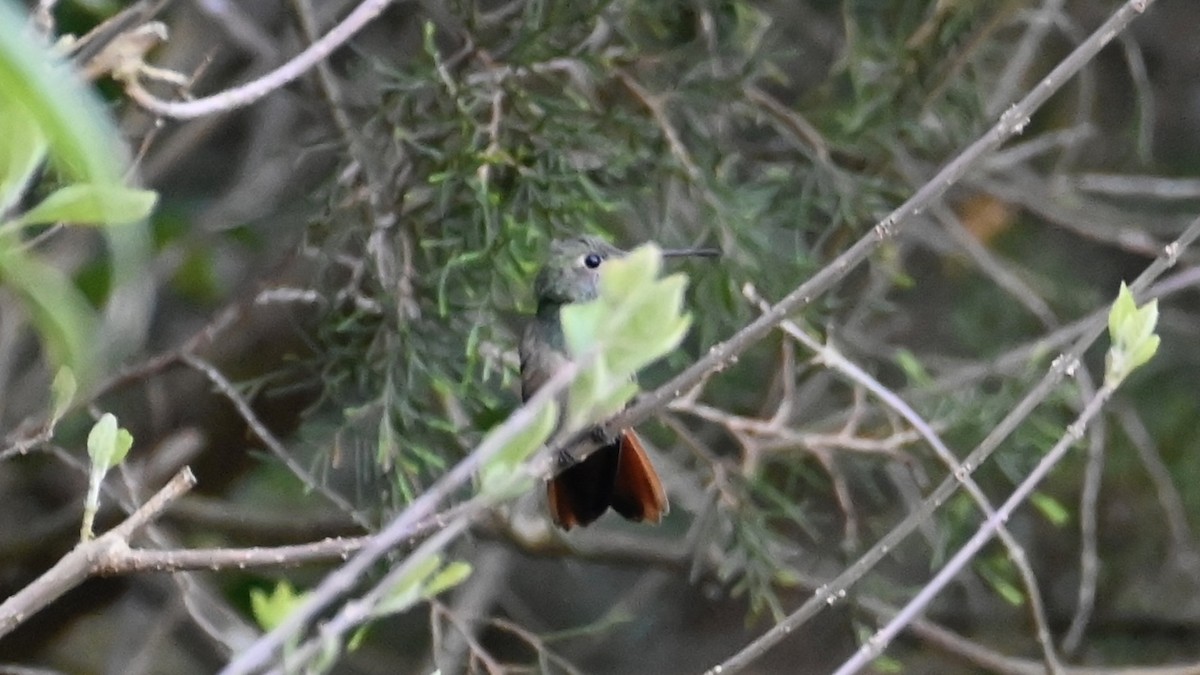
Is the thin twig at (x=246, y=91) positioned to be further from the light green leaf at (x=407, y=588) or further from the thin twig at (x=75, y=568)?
the light green leaf at (x=407, y=588)

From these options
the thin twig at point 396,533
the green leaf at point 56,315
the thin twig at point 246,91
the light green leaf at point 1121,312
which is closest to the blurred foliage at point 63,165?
the green leaf at point 56,315

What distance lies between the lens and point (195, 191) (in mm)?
2193

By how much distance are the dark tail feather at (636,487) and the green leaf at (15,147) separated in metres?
0.93

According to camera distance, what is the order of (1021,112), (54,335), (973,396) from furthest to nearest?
(973,396) < (1021,112) < (54,335)

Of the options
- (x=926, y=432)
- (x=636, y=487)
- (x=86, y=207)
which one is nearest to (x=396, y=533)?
(x=86, y=207)

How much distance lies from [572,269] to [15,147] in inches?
43.6

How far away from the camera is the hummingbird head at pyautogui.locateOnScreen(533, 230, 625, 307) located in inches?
61.4

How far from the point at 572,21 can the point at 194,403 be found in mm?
821

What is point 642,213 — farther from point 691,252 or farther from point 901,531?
point 901,531

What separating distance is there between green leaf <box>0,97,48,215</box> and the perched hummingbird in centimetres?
91

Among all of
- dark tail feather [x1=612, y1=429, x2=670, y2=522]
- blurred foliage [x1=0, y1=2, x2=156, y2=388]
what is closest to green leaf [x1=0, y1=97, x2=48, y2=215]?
blurred foliage [x1=0, y1=2, x2=156, y2=388]

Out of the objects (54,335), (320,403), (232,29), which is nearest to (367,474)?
(320,403)

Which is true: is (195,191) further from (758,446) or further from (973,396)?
(973,396)

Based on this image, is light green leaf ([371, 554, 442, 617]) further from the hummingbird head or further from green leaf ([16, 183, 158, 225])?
the hummingbird head
